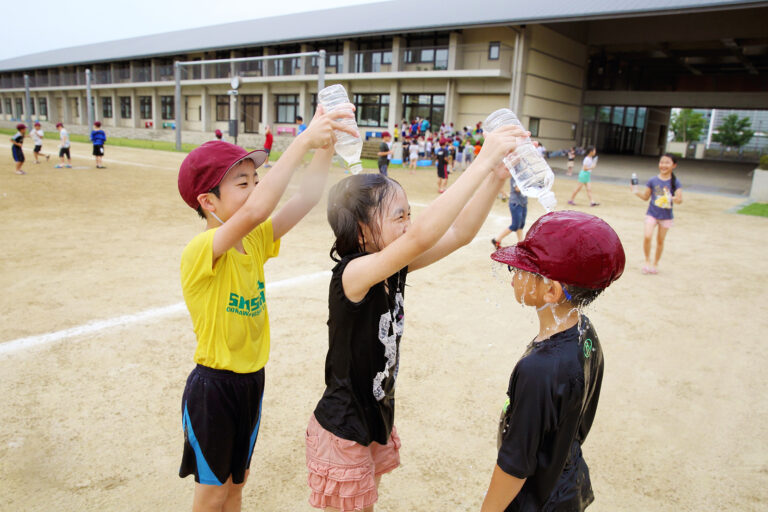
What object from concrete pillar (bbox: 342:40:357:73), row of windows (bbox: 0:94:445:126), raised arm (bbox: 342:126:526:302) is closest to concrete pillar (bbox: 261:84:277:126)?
row of windows (bbox: 0:94:445:126)

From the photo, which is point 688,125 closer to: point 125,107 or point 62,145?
point 125,107

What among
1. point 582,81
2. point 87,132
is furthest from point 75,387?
point 87,132

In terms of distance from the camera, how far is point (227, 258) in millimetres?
2043

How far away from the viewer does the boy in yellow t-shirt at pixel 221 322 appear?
76.7 inches

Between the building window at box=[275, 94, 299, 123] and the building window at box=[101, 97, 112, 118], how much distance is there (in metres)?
26.3

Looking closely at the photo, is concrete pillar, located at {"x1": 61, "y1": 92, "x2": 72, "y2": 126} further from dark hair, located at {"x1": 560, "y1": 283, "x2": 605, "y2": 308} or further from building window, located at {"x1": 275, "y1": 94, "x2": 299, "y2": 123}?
dark hair, located at {"x1": 560, "y1": 283, "x2": 605, "y2": 308}

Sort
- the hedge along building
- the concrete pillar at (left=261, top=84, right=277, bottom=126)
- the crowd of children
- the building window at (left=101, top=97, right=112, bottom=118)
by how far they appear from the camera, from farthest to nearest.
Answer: the building window at (left=101, top=97, right=112, bottom=118)
the concrete pillar at (left=261, top=84, right=277, bottom=126)
the hedge along building
the crowd of children

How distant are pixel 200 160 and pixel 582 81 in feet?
129

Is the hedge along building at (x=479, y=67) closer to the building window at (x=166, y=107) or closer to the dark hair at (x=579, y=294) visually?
the building window at (x=166, y=107)

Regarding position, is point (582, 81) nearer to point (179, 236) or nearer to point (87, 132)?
point (179, 236)

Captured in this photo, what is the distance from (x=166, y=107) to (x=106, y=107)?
12048 millimetres

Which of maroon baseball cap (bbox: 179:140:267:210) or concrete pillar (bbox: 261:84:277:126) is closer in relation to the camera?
maroon baseball cap (bbox: 179:140:267:210)

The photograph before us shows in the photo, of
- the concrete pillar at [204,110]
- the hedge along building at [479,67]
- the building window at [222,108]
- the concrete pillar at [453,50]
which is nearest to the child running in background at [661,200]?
the hedge along building at [479,67]

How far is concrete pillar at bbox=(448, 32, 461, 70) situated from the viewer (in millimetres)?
30688
